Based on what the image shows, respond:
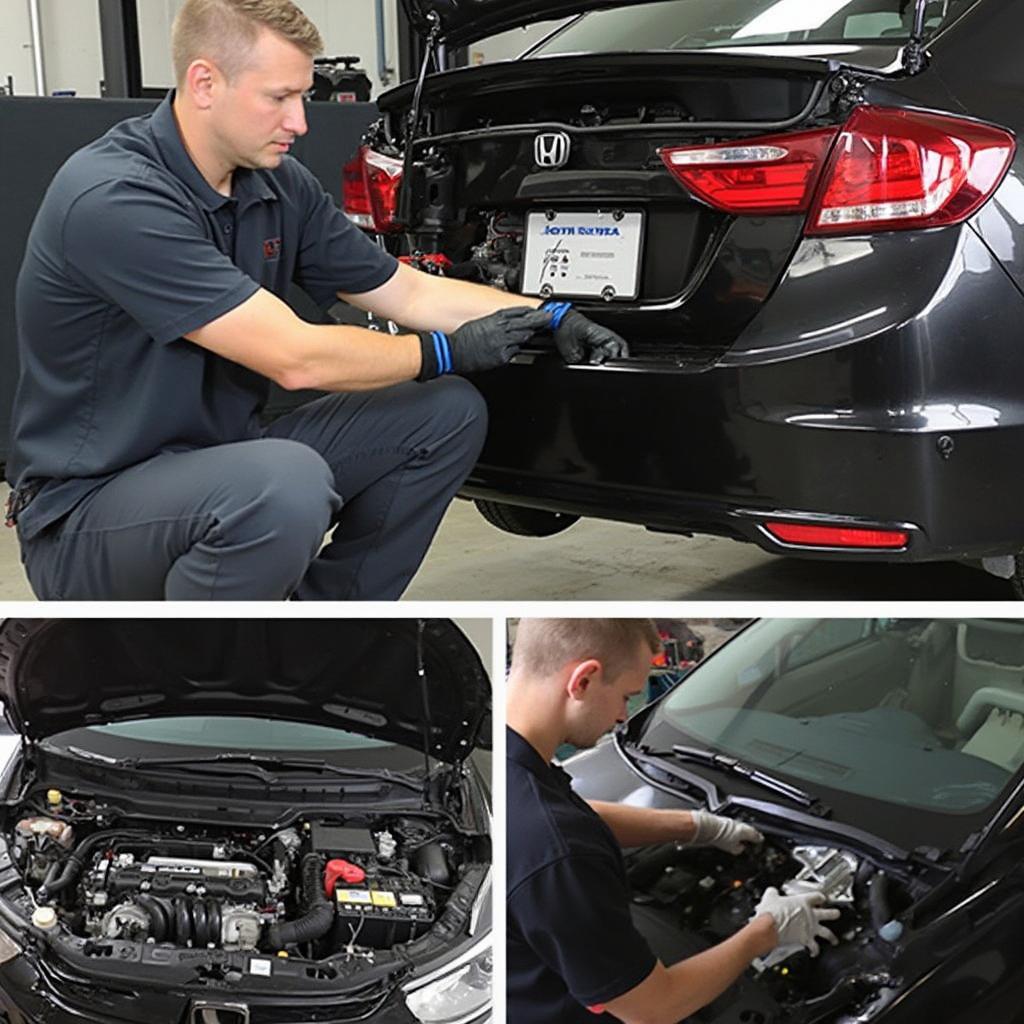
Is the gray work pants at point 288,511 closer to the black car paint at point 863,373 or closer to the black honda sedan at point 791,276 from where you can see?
the black honda sedan at point 791,276

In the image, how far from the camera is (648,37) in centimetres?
294

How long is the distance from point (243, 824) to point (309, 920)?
0.26m

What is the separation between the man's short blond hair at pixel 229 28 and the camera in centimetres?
257

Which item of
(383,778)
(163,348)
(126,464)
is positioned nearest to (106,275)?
(163,348)

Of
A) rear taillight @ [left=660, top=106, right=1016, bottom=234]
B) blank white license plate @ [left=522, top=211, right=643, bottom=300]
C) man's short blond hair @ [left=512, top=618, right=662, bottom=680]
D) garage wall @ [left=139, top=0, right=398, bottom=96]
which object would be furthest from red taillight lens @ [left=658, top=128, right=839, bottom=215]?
garage wall @ [left=139, top=0, right=398, bottom=96]

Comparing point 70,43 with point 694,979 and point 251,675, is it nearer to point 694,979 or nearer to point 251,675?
point 251,675

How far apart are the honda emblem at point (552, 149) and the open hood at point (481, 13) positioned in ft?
0.91

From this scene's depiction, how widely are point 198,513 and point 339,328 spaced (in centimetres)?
38

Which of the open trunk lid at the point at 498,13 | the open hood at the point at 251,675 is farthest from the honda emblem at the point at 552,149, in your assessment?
the open hood at the point at 251,675

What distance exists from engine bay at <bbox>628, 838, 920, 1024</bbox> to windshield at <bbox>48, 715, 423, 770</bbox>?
0.81 metres

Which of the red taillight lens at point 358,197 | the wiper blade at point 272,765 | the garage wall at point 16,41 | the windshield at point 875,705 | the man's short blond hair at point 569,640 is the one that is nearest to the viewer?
the man's short blond hair at point 569,640

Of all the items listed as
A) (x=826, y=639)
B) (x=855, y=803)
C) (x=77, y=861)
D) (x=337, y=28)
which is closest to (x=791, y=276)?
(x=826, y=639)

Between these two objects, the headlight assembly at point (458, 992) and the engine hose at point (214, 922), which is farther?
the engine hose at point (214, 922)

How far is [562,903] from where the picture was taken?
5.39ft
